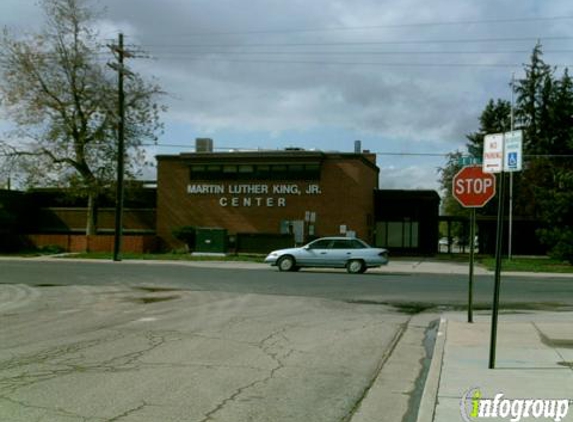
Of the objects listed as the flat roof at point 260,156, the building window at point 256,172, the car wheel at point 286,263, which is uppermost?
the flat roof at point 260,156

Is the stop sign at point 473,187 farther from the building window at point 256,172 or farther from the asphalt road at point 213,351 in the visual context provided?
the building window at point 256,172

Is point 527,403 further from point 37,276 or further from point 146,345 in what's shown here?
point 37,276

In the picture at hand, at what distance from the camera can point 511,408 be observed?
6781 millimetres

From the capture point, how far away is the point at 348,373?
891 cm

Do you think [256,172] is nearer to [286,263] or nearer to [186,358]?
[286,263]

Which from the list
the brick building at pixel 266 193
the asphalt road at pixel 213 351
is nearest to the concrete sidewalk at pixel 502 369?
the asphalt road at pixel 213 351

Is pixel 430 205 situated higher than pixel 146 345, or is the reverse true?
pixel 430 205

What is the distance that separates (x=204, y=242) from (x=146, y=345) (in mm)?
33513

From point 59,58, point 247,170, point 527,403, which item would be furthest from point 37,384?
point 59,58

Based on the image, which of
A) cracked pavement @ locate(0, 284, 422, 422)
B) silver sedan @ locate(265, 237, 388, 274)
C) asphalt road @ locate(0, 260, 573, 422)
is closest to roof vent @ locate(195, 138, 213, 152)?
silver sedan @ locate(265, 237, 388, 274)

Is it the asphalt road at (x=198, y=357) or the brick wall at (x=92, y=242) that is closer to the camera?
the asphalt road at (x=198, y=357)

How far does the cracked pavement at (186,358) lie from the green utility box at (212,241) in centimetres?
2686

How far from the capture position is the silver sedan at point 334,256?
29.6 metres

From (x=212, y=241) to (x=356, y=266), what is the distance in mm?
15970
